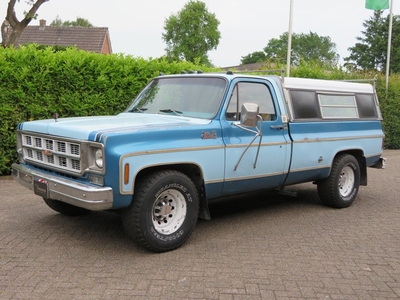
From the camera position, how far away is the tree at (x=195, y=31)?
2525 inches

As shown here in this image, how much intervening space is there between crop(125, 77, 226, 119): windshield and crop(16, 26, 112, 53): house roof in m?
37.4

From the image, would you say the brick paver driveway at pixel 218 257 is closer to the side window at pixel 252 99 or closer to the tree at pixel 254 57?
the side window at pixel 252 99

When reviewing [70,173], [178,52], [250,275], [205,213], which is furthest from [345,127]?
[178,52]

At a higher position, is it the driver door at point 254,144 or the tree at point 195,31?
the tree at point 195,31

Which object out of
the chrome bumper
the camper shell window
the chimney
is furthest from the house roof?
the chrome bumper

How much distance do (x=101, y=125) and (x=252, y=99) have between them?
6.72 ft

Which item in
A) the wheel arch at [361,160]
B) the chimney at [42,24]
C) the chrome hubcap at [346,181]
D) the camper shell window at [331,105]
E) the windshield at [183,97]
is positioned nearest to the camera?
the windshield at [183,97]

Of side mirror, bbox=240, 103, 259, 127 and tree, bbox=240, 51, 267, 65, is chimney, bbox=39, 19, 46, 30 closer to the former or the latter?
side mirror, bbox=240, 103, 259, 127

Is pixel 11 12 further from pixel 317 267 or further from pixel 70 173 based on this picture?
pixel 317 267

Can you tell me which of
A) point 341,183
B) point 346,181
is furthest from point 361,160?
point 341,183

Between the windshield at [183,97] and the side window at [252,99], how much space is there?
0.61ft

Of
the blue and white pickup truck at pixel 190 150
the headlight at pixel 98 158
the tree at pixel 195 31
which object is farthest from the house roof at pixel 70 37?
the headlight at pixel 98 158

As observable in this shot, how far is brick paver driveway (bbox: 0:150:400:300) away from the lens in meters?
3.94

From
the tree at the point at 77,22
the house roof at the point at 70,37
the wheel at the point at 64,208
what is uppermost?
the tree at the point at 77,22
